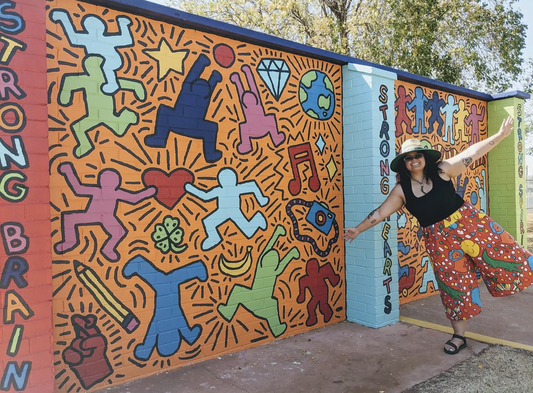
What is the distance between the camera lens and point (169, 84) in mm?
3809

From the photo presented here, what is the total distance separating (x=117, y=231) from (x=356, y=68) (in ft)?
10.7

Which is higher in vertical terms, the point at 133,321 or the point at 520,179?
the point at 520,179

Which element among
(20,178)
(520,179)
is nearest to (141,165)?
(20,178)

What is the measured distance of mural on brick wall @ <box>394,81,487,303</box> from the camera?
5.95 m

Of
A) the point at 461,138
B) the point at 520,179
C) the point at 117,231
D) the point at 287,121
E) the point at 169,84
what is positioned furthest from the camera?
the point at 520,179

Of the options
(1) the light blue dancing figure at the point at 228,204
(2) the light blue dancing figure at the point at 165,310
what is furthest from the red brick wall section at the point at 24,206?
(1) the light blue dancing figure at the point at 228,204

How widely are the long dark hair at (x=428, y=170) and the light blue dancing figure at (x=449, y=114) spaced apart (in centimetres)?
283

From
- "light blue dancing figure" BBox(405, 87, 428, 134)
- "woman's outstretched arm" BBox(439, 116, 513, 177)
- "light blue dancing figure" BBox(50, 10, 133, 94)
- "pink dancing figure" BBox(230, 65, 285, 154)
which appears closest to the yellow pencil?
"light blue dancing figure" BBox(50, 10, 133, 94)

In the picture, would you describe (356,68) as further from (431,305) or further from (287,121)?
(431,305)

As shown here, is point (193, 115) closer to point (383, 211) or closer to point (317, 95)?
point (317, 95)

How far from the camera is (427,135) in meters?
6.39

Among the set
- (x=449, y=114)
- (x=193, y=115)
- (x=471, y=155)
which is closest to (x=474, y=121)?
(x=449, y=114)

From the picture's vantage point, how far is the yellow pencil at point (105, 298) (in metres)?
3.35

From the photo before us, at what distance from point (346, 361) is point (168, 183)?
2293 millimetres
